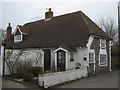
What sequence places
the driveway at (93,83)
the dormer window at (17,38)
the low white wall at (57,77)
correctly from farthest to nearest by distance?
1. the dormer window at (17,38)
2. the driveway at (93,83)
3. the low white wall at (57,77)

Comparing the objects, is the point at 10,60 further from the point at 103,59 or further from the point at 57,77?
the point at 103,59

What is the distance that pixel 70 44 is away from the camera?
55.0 ft

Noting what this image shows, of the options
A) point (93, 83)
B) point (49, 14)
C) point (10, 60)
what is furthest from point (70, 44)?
point (49, 14)

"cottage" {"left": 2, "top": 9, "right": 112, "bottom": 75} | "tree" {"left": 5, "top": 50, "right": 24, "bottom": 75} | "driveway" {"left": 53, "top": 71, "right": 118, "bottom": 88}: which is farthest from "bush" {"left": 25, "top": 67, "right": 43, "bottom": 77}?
"driveway" {"left": 53, "top": 71, "right": 118, "bottom": 88}

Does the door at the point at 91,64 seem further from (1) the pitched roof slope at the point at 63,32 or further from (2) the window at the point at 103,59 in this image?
(2) the window at the point at 103,59

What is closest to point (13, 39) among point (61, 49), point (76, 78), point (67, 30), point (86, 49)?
point (67, 30)

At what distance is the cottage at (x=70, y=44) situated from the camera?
53.1ft

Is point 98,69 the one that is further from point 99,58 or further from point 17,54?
point 17,54

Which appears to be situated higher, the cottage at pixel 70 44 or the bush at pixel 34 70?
the cottage at pixel 70 44

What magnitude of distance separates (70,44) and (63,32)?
2.92m

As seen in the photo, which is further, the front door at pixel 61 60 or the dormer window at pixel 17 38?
the dormer window at pixel 17 38

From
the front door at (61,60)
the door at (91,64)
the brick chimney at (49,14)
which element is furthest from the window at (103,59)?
the brick chimney at (49,14)

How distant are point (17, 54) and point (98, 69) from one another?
31.6 ft

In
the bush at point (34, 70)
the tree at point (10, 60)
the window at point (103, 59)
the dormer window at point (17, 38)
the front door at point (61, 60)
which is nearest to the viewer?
the bush at point (34, 70)
